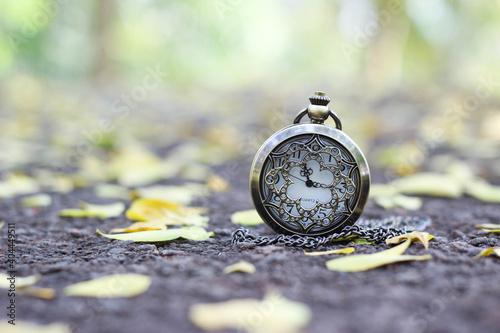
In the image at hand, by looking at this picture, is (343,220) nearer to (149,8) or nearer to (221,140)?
(221,140)

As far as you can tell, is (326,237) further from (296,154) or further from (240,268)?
(240,268)

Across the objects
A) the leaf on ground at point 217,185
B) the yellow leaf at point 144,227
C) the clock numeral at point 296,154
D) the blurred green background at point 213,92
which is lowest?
the yellow leaf at point 144,227

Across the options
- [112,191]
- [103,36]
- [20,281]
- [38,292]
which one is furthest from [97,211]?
[103,36]

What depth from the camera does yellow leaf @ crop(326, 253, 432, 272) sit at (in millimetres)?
1153

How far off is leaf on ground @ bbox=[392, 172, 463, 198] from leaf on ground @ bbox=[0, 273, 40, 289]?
1.66 m

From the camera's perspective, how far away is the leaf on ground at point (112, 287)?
1046 mm

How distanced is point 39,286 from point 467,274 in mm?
1016

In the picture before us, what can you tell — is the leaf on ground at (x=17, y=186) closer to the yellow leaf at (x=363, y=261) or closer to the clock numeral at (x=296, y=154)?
the clock numeral at (x=296, y=154)

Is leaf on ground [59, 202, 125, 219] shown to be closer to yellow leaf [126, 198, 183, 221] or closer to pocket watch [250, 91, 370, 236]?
yellow leaf [126, 198, 183, 221]

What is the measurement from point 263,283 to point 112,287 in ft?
1.13

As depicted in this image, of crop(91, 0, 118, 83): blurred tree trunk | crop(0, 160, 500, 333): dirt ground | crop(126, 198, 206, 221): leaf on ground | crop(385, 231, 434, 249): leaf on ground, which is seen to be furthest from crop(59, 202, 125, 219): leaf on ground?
crop(91, 0, 118, 83): blurred tree trunk

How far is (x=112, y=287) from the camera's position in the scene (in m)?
1.07

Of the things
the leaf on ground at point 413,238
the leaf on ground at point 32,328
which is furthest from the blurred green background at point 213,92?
the leaf on ground at point 32,328

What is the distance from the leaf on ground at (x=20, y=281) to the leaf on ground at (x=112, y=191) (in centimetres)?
101
